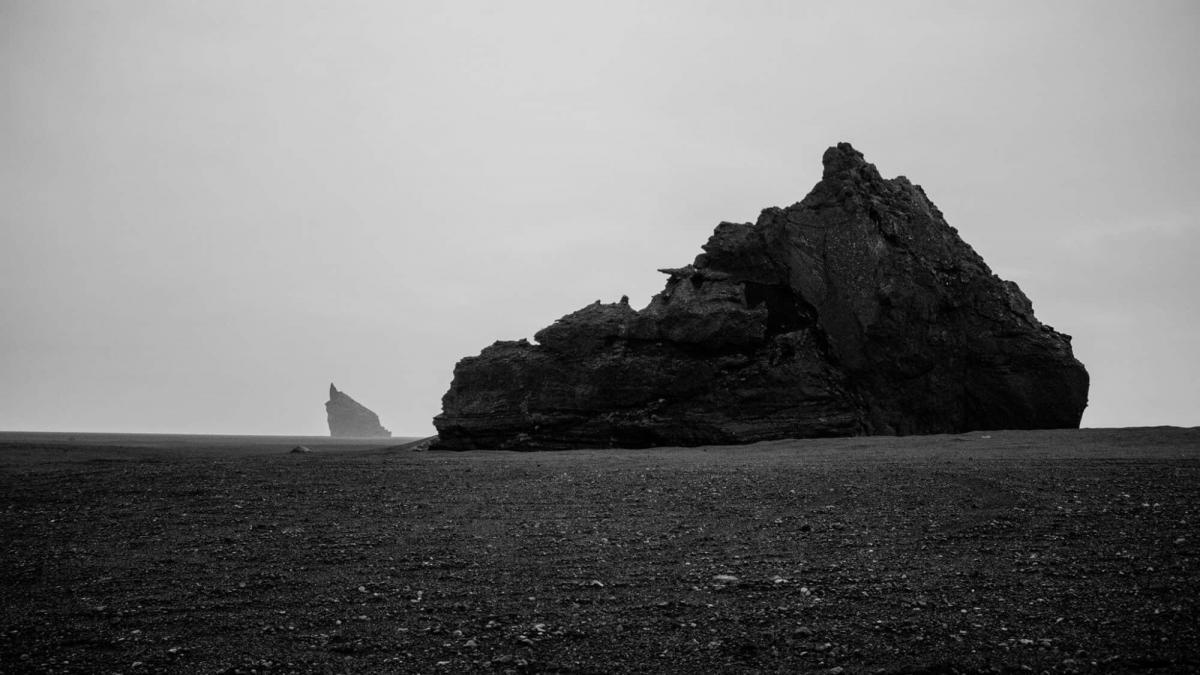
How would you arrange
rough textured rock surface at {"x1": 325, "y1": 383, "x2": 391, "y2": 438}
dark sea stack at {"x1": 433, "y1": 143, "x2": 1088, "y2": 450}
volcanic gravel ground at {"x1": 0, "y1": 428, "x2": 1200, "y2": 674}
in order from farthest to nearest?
rough textured rock surface at {"x1": 325, "y1": 383, "x2": 391, "y2": 438} < dark sea stack at {"x1": 433, "y1": 143, "x2": 1088, "y2": 450} < volcanic gravel ground at {"x1": 0, "y1": 428, "x2": 1200, "y2": 674}

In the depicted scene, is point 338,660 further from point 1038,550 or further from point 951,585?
point 1038,550

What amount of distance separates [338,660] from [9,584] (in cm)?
596

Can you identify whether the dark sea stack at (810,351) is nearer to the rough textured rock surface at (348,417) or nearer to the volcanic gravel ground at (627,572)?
the volcanic gravel ground at (627,572)

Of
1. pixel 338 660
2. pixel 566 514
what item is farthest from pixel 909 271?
pixel 338 660

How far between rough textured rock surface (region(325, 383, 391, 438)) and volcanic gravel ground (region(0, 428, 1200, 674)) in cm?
16024

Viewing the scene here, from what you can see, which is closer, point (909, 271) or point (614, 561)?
point (614, 561)

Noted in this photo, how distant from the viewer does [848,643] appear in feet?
24.2

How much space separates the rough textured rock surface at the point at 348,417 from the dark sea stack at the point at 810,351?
145 metres

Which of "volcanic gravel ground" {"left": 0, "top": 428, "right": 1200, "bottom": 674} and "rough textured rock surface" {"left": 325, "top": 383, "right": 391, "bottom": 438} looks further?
"rough textured rock surface" {"left": 325, "top": 383, "right": 391, "bottom": 438}

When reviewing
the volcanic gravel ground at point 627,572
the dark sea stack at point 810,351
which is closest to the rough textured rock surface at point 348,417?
the dark sea stack at point 810,351

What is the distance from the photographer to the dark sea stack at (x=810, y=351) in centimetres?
3020

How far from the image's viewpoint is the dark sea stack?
30.2m

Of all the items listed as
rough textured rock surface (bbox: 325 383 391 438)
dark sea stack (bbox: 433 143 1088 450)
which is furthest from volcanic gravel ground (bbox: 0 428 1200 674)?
rough textured rock surface (bbox: 325 383 391 438)

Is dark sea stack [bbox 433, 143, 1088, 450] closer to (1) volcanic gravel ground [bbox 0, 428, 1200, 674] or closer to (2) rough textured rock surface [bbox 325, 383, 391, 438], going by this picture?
(1) volcanic gravel ground [bbox 0, 428, 1200, 674]
